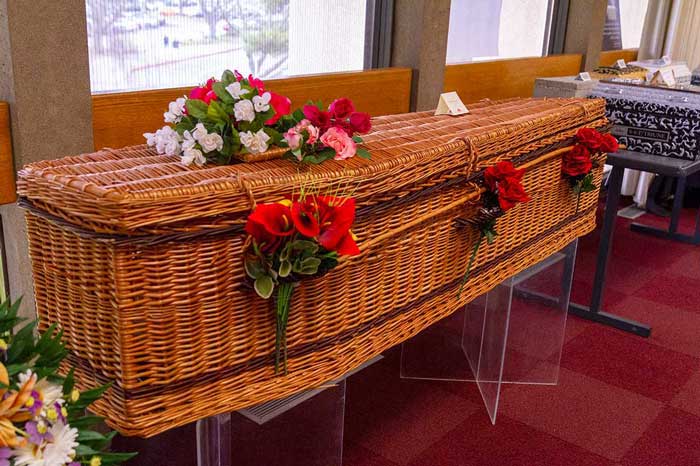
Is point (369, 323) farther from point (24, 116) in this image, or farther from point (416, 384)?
point (416, 384)

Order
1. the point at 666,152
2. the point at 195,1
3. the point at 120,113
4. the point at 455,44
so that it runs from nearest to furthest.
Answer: the point at 120,113, the point at 195,1, the point at 666,152, the point at 455,44

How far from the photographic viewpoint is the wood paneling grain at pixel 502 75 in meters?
3.29

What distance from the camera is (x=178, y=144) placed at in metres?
1.41

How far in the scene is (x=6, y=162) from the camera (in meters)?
1.69

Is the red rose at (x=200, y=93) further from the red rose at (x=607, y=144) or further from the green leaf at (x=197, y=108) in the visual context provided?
the red rose at (x=607, y=144)

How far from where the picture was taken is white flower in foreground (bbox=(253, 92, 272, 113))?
1.37 m

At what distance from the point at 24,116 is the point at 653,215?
168 inches

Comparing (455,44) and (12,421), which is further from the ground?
(455,44)

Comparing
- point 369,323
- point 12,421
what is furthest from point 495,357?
point 12,421

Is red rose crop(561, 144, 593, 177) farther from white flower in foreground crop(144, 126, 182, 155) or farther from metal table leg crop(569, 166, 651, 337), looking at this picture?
white flower in foreground crop(144, 126, 182, 155)

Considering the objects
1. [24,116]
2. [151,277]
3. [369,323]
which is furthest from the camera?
[24,116]

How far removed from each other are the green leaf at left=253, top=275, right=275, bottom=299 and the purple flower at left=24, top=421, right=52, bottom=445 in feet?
1.38

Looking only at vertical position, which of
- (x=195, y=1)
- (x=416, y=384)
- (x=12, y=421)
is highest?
(x=195, y=1)

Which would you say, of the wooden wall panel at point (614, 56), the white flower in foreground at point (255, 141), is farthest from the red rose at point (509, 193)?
the wooden wall panel at point (614, 56)
